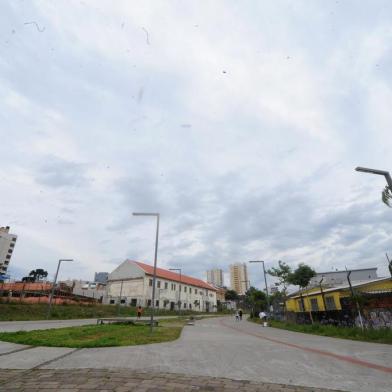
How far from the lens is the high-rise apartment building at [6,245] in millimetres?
104175

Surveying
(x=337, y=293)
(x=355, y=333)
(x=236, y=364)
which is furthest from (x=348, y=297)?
(x=236, y=364)

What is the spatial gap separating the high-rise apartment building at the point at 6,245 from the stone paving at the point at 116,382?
11641 cm

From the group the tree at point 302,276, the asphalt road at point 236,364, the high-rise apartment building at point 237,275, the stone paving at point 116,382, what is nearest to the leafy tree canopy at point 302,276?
the tree at point 302,276

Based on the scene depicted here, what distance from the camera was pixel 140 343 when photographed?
10.8m

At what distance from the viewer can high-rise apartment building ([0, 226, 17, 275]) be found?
104175 millimetres

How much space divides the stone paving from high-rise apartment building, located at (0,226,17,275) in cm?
11641

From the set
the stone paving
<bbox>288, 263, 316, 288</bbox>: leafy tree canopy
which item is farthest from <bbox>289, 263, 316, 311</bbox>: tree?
the stone paving

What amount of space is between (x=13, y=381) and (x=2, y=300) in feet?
119

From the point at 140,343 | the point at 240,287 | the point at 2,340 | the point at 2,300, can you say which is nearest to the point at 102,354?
the point at 140,343

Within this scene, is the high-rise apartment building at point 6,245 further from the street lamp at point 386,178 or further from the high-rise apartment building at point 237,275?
the high-rise apartment building at point 237,275

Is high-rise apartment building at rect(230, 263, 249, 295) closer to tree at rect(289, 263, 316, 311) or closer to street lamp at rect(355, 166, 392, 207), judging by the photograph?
tree at rect(289, 263, 316, 311)

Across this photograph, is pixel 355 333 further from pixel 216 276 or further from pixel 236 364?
pixel 216 276

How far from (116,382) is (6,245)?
125 m

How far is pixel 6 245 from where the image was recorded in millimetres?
108250
